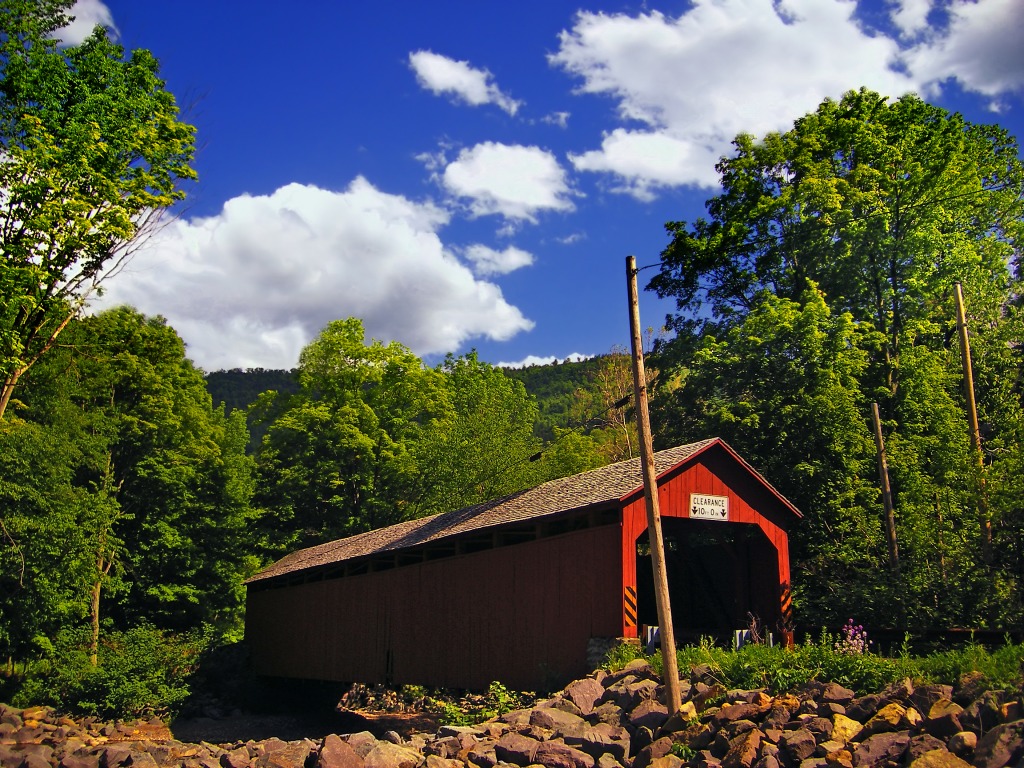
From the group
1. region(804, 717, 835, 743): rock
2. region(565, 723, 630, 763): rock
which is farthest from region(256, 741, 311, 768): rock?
region(804, 717, 835, 743): rock

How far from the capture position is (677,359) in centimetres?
2458

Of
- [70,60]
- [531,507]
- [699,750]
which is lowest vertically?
[699,750]

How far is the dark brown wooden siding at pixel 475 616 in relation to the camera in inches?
543

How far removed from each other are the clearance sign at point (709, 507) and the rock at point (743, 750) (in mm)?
5663

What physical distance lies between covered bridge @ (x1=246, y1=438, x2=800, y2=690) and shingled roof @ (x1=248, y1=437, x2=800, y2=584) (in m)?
0.05

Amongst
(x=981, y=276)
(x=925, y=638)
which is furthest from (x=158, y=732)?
(x=981, y=276)

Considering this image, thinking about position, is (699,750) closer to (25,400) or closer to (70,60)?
Answer: (70,60)

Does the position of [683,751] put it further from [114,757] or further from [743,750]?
[114,757]

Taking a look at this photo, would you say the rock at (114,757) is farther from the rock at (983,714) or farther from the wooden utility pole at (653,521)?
the rock at (983,714)

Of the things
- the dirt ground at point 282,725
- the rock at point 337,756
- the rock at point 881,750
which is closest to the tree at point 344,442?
the dirt ground at point 282,725

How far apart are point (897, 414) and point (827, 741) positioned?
48.6ft

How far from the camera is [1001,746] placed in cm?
728

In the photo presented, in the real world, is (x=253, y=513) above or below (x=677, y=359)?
below

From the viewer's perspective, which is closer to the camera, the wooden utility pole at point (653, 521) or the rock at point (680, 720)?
the rock at point (680, 720)
